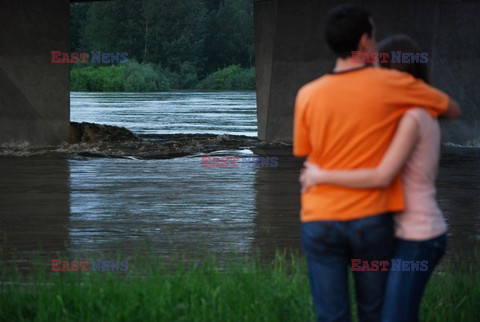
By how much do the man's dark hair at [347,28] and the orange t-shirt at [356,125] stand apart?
129 mm

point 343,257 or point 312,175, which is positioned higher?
point 312,175

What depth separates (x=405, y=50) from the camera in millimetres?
4797

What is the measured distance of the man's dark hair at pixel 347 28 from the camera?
4.66 meters

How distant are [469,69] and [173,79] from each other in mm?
72848

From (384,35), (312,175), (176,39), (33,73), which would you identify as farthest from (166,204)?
(176,39)

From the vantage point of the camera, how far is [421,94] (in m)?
4.62

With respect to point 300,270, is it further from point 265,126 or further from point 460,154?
point 265,126

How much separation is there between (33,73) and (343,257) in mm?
18723

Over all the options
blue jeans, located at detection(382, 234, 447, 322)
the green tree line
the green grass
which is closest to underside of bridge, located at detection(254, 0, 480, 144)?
the green grass

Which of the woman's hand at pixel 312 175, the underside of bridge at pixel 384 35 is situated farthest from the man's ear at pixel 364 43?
the underside of bridge at pixel 384 35

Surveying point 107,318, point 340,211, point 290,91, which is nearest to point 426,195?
point 340,211

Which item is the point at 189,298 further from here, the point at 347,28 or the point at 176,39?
the point at 176,39

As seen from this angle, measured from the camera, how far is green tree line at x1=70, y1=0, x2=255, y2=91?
95456 mm

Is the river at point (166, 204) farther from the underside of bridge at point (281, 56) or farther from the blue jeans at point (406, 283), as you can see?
the blue jeans at point (406, 283)
